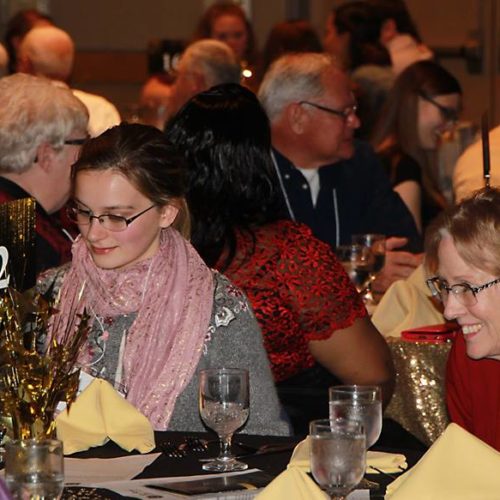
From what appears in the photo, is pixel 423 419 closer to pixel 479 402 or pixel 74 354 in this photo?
pixel 479 402

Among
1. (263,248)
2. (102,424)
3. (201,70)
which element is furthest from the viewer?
(201,70)

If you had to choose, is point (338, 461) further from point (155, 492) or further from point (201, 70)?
point (201, 70)

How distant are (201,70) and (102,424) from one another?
429 centimetres

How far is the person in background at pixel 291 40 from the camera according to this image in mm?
7875

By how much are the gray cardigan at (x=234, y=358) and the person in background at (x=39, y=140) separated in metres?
0.94

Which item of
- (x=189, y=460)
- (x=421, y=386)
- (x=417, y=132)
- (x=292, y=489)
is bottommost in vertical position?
(x=421, y=386)

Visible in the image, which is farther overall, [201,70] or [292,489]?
[201,70]

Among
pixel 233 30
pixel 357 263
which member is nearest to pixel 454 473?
pixel 357 263

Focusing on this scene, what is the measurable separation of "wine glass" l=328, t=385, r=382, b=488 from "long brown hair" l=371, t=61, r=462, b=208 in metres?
3.65

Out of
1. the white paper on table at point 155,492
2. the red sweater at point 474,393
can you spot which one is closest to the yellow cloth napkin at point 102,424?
the white paper on table at point 155,492

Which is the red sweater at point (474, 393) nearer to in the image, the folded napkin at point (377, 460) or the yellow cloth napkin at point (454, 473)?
the folded napkin at point (377, 460)

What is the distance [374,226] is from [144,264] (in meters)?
2.43

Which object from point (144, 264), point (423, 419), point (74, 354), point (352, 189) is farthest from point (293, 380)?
point (352, 189)

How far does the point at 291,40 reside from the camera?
7895 millimetres
